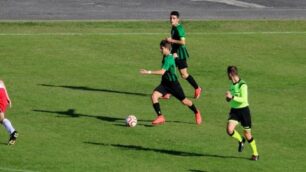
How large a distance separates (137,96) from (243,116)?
8.05m

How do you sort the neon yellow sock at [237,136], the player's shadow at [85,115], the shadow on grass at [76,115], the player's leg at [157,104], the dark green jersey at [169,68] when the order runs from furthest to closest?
the shadow on grass at [76,115], the player's shadow at [85,115], the player's leg at [157,104], the dark green jersey at [169,68], the neon yellow sock at [237,136]

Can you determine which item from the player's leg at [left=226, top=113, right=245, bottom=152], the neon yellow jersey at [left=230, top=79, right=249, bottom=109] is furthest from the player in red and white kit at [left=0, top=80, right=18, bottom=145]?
the neon yellow jersey at [left=230, top=79, right=249, bottom=109]

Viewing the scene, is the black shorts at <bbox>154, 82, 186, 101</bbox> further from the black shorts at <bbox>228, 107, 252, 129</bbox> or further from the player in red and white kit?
the player in red and white kit

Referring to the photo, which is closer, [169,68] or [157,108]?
[169,68]

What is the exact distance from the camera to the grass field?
25.5 metres

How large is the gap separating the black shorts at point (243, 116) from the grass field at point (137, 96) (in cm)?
100

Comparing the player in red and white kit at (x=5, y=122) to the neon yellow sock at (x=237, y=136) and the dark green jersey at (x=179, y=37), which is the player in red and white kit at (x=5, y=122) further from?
the dark green jersey at (x=179, y=37)

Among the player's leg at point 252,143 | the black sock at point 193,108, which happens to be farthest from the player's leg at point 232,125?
the black sock at point 193,108

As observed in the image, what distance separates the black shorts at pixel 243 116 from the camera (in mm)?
25312

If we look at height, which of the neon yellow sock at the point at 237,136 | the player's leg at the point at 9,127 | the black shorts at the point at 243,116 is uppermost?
the black shorts at the point at 243,116

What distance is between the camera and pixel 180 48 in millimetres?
32750

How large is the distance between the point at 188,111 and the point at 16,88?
646 centimetres

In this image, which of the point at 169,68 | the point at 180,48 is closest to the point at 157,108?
the point at 169,68

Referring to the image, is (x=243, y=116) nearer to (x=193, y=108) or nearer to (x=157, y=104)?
(x=193, y=108)
